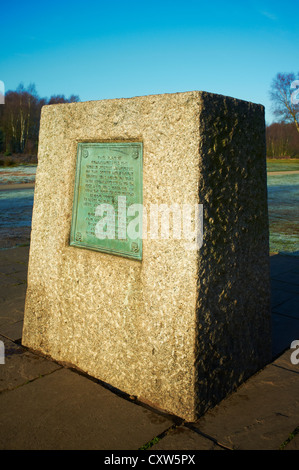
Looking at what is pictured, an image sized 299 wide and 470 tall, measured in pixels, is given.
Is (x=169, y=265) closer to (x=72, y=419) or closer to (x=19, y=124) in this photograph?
(x=72, y=419)


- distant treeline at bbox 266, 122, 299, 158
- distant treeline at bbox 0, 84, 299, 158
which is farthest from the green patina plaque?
distant treeline at bbox 266, 122, 299, 158

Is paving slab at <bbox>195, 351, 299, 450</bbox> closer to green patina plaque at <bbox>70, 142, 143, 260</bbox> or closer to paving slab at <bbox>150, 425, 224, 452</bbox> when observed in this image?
paving slab at <bbox>150, 425, 224, 452</bbox>

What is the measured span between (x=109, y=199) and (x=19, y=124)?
169ft

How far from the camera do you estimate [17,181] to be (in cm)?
1916

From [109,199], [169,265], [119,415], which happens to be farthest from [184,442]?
[109,199]

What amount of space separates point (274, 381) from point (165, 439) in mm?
909

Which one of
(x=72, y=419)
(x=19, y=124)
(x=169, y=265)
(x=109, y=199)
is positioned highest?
(x=19, y=124)

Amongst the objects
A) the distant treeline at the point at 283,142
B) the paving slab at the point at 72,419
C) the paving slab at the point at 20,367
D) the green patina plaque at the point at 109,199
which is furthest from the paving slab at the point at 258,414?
the distant treeline at the point at 283,142

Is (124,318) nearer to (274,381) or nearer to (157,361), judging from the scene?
(157,361)

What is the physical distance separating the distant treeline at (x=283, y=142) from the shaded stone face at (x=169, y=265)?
60.1m

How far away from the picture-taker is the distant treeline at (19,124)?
46.8m

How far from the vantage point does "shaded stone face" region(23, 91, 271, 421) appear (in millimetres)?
1983

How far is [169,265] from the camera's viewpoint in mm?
2043
